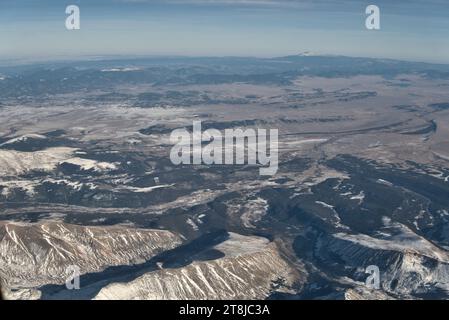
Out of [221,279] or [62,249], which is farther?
[62,249]

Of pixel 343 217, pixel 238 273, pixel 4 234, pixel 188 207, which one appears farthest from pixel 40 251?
pixel 343 217

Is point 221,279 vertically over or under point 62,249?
under

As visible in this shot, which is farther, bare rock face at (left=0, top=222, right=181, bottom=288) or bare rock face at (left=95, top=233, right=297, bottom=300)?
bare rock face at (left=0, top=222, right=181, bottom=288)

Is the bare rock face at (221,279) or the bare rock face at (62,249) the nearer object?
the bare rock face at (221,279)
